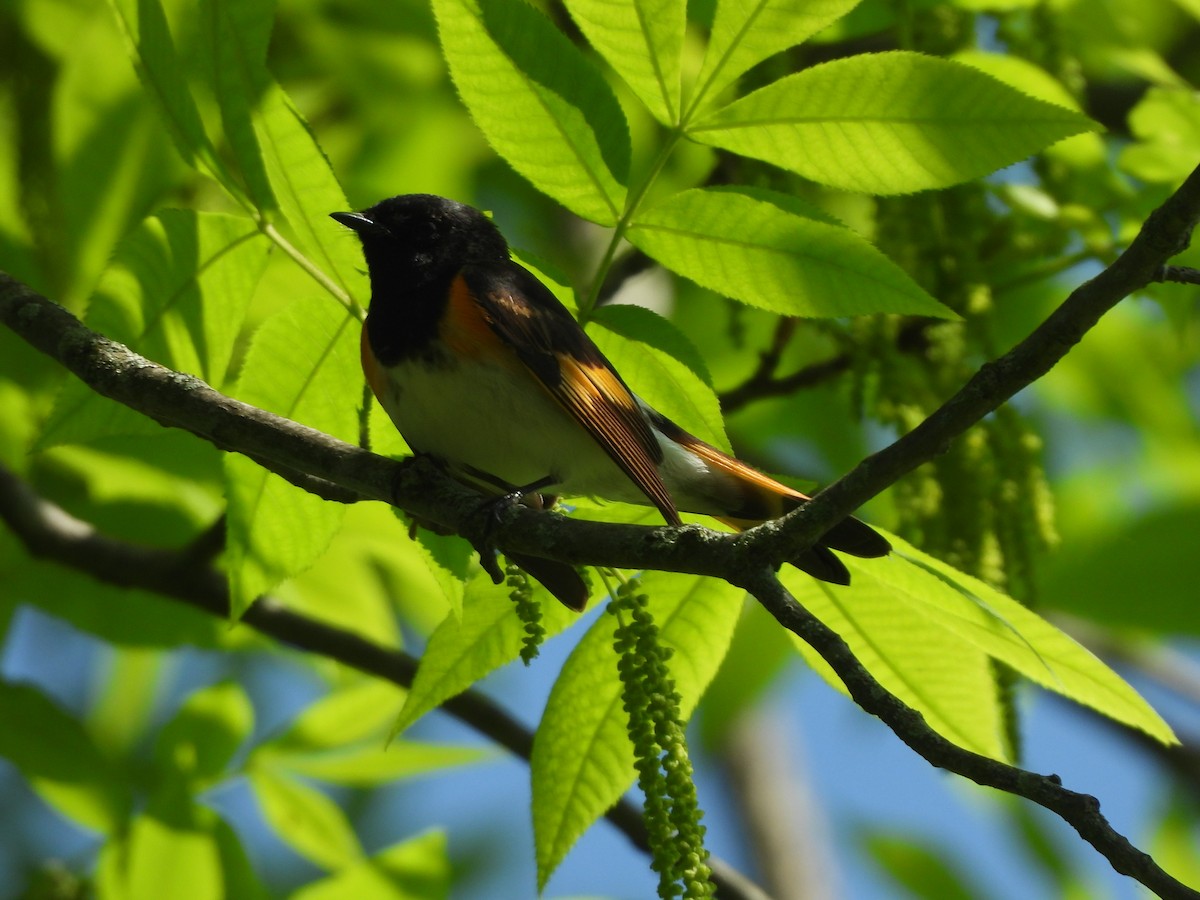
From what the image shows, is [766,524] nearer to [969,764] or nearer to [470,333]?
[969,764]

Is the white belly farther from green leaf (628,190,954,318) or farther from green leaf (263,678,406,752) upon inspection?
green leaf (263,678,406,752)

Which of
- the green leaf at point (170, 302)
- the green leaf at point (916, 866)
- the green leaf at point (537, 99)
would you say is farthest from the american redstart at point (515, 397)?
the green leaf at point (916, 866)

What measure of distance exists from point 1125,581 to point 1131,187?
1.17m

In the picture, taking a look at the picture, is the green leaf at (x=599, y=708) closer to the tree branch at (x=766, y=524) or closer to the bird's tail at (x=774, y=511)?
the bird's tail at (x=774, y=511)

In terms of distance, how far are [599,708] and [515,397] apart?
28.3 inches

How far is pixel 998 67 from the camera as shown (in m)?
2.87

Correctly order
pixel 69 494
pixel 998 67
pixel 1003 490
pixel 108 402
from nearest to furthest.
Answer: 1. pixel 108 402
2. pixel 1003 490
3. pixel 998 67
4. pixel 69 494

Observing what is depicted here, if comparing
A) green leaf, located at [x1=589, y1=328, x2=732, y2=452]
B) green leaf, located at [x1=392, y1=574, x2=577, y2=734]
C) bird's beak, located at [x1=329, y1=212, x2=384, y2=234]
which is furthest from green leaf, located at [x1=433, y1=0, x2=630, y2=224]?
green leaf, located at [x1=392, y1=574, x2=577, y2=734]

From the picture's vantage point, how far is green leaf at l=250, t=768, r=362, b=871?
300 cm

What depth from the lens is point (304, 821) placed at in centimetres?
303

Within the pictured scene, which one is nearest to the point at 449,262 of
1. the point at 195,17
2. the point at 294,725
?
the point at 195,17

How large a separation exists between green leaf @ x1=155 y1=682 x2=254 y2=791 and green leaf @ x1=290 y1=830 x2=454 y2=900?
1.08 ft

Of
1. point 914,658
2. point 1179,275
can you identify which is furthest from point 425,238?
point 1179,275

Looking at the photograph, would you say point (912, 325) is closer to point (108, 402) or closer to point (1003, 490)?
point (1003, 490)
